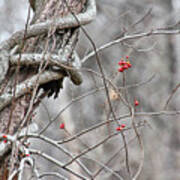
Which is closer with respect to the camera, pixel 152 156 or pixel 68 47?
pixel 68 47

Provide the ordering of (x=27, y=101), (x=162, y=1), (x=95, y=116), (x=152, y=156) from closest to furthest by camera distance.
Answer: (x=27, y=101)
(x=152, y=156)
(x=162, y=1)
(x=95, y=116)

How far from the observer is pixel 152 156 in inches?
349

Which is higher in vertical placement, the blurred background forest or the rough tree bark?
the blurred background forest

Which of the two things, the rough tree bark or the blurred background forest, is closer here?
the rough tree bark

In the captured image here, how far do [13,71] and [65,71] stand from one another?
0.36 m

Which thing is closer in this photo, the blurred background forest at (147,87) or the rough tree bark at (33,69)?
the rough tree bark at (33,69)

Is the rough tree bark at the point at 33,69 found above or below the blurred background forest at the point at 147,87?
below

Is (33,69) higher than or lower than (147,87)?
lower

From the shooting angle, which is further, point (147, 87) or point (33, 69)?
point (147, 87)

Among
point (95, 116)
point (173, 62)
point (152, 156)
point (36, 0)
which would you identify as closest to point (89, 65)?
point (95, 116)

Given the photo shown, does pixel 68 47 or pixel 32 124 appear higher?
pixel 68 47

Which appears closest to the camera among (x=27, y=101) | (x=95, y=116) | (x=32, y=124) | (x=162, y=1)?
(x=27, y=101)

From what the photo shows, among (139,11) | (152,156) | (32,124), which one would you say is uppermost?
(139,11)

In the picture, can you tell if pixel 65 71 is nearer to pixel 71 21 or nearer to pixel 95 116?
pixel 71 21
